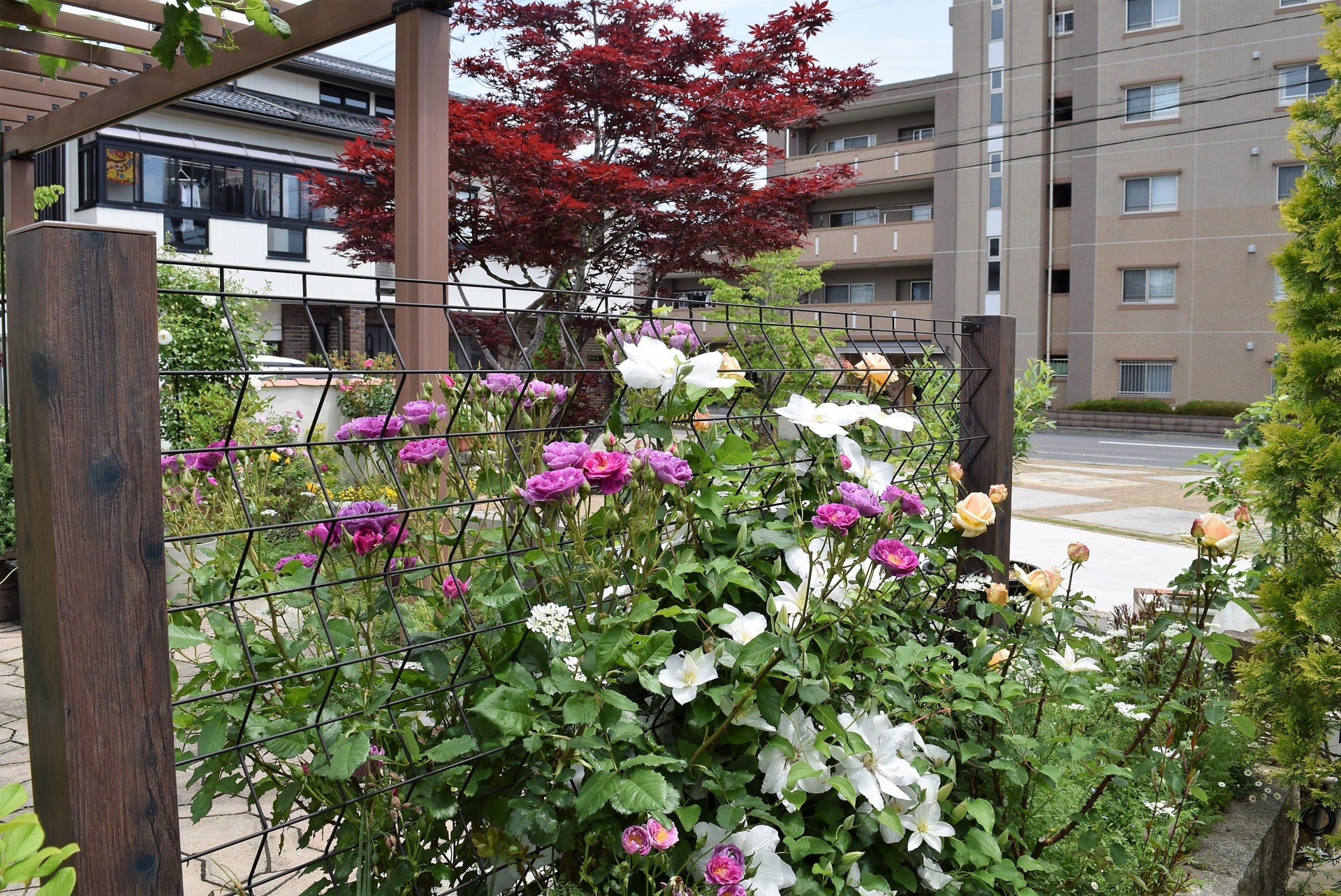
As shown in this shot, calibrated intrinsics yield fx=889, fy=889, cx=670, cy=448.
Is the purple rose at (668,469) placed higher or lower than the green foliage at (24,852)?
higher

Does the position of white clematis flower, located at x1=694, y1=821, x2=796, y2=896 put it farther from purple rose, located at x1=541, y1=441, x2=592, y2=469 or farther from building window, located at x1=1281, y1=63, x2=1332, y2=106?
building window, located at x1=1281, y1=63, x2=1332, y2=106

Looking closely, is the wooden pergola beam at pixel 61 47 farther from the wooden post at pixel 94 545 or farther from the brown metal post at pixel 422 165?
the wooden post at pixel 94 545

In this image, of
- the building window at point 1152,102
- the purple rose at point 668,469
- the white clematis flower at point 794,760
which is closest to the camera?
the purple rose at point 668,469

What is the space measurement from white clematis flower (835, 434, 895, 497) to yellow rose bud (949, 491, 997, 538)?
19 cm

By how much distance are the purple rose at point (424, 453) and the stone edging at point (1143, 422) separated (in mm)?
16233

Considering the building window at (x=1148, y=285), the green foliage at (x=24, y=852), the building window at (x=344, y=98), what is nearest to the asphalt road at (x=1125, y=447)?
the building window at (x=1148, y=285)

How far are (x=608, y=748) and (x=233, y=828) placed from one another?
152 cm

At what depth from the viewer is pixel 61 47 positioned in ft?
12.6

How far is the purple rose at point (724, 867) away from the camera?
111cm

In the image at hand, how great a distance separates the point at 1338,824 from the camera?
86.2 inches

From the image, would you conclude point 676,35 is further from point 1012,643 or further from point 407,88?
point 1012,643

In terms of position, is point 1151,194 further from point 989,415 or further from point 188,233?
point 989,415

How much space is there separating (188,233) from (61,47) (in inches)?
483

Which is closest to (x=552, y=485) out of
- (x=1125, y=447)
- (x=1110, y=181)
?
(x=1125, y=447)
